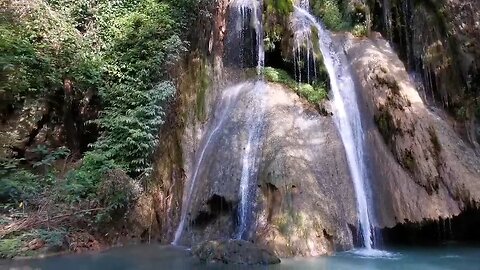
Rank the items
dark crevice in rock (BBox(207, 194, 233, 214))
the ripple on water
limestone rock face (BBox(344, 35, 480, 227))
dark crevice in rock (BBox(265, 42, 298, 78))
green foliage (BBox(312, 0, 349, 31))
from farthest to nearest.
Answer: green foliage (BBox(312, 0, 349, 31)) → dark crevice in rock (BBox(265, 42, 298, 78)) → dark crevice in rock (BBox(207, 194, 233, 214)) → limestone rock face (BBox(344, 35, 480, 227)) → the ripple on water

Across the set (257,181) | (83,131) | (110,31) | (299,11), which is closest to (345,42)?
(299,11)

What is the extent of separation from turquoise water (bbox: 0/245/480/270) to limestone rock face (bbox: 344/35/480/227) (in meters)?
1.05

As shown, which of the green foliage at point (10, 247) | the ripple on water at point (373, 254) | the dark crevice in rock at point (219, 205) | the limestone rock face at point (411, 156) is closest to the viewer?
the ripple on water at point (373, 254)

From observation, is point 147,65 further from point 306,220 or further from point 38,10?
point 306,220

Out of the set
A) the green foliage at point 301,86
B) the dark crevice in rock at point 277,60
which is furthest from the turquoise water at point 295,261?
the dark crevice in rock at point 277,60

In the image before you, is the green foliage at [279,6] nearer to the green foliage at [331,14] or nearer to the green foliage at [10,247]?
the green foliage at [331,14]

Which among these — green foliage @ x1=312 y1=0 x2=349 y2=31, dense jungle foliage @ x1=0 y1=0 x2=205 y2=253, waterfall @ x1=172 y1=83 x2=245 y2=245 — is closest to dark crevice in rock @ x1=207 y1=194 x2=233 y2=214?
waterfall @ x1=172 y1=83 x2=245 y2=245

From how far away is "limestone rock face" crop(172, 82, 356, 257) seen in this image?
10562mm

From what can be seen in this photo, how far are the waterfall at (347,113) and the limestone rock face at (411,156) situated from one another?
306 millimetres

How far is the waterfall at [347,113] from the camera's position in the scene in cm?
1155

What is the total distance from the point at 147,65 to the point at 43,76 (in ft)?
10.2

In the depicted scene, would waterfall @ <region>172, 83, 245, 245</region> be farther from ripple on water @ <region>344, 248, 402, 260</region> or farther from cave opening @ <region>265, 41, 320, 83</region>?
ripple on water @ <region>344, 248, 402, 260</region>

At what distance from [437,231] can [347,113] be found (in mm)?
3818

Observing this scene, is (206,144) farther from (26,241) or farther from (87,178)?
(26,241)
